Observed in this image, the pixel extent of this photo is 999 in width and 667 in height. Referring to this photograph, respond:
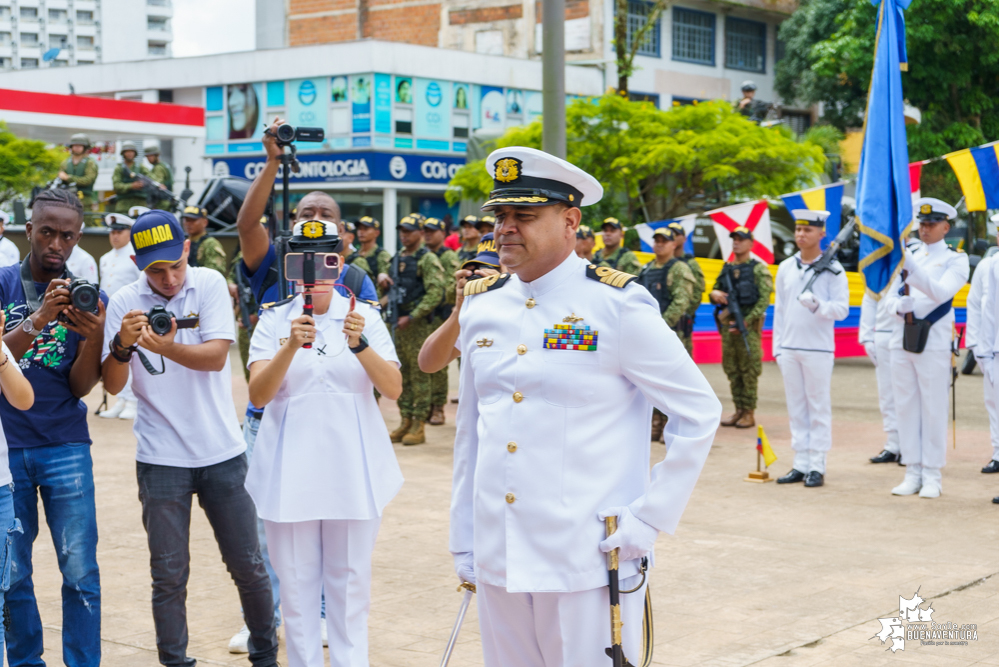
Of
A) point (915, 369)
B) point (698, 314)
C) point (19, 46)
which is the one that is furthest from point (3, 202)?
point (19, 46)

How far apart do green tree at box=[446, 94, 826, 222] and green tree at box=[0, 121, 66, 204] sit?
12.3m

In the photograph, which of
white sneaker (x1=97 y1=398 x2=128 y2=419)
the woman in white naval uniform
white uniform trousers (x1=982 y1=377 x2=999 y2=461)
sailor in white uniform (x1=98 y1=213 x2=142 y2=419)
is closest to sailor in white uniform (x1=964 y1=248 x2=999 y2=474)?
white uniform trousers (x1=982 y1=377 x2=999 y2=461)

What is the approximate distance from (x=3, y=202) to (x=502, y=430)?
28.0m

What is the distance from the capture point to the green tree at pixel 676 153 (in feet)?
66.3

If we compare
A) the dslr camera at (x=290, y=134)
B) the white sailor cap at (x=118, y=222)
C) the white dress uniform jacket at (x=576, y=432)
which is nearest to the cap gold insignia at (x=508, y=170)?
the white dress uniform jacket at (x=576, y=432)

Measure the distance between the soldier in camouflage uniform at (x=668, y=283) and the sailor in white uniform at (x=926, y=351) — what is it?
2.92 metres

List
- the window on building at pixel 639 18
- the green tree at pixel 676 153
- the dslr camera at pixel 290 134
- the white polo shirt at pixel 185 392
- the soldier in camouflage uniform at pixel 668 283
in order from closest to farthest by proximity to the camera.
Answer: the white polo shirt at pixel 185 392
the dslr camera at pixel 290 134
the soldier in camouflage uniform at pixel 668 283
the green tree at pixel 676 153
the window on building at pixel 639 18

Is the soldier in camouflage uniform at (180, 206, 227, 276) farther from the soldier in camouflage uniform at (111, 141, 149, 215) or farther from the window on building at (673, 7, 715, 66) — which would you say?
the window on building at (673, 7, 715, 66)

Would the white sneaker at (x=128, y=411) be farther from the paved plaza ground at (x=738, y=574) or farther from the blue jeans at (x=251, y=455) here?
the blue jeans at (x=251, y=455)

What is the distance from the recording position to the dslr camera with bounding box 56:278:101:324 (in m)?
4.39

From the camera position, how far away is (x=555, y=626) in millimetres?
3270

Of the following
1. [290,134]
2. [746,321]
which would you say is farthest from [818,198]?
[290,134]

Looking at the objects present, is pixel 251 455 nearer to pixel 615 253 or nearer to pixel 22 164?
pixel 615 253

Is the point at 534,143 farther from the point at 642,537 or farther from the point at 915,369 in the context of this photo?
the point at 642,537
